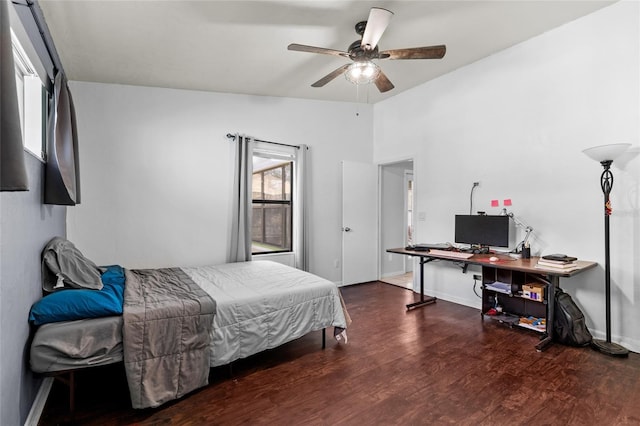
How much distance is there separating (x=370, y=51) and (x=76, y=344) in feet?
9.76

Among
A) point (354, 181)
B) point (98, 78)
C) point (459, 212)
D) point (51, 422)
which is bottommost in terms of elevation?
point (51, 422)

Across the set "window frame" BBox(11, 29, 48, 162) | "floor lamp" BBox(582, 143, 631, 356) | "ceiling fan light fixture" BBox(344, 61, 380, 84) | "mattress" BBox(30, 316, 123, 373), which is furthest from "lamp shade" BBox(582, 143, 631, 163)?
"window frame" BBox(11, 29, 48, 162)

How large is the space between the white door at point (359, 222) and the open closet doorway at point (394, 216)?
19cm

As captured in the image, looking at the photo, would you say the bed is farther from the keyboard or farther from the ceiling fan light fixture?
the ceiling fan light fixture

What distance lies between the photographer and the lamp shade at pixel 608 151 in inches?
96.8

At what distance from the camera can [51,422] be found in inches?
69.8

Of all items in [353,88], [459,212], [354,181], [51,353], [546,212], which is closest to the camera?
[51,353]

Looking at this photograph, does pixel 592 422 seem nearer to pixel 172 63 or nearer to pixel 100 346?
pixel 100 346

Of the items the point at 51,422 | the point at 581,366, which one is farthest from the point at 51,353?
the point at 581,366

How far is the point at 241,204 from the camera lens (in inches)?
158

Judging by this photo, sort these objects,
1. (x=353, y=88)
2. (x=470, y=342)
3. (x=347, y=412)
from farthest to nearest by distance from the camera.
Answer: (x=353, y=88) < (x=470, y=342) < (x=347, y=412)

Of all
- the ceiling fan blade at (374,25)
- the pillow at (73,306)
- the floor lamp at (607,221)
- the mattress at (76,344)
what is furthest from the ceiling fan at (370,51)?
the mattress at (76,344)

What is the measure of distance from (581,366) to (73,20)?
4.83 meters

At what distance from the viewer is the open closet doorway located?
5.32 metres
